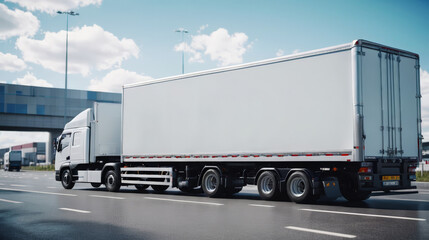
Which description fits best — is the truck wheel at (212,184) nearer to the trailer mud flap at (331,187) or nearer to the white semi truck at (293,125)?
the white semi truck at (293,125)

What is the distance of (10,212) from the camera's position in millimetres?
10672

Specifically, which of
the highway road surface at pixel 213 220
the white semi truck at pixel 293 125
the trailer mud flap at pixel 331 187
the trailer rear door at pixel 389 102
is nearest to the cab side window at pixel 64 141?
the white semi truck at pixel 293 125

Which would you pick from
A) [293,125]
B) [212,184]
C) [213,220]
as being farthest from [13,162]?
[213,220]

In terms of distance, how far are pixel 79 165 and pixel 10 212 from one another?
8148 mm

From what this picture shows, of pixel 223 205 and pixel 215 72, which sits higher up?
pixel 215 72

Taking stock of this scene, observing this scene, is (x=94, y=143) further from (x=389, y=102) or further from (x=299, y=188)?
(x=389, y=102)

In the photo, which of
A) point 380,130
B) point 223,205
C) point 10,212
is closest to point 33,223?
point 10,212

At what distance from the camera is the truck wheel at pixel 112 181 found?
675 inches

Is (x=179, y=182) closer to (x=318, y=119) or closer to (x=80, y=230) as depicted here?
(x=318, y=119)

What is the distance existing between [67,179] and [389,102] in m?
12.8

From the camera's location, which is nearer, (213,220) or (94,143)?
(213,220)

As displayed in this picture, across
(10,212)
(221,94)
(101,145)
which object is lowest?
(10,212)

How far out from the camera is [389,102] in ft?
38.5

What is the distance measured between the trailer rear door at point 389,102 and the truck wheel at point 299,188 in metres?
1.62
